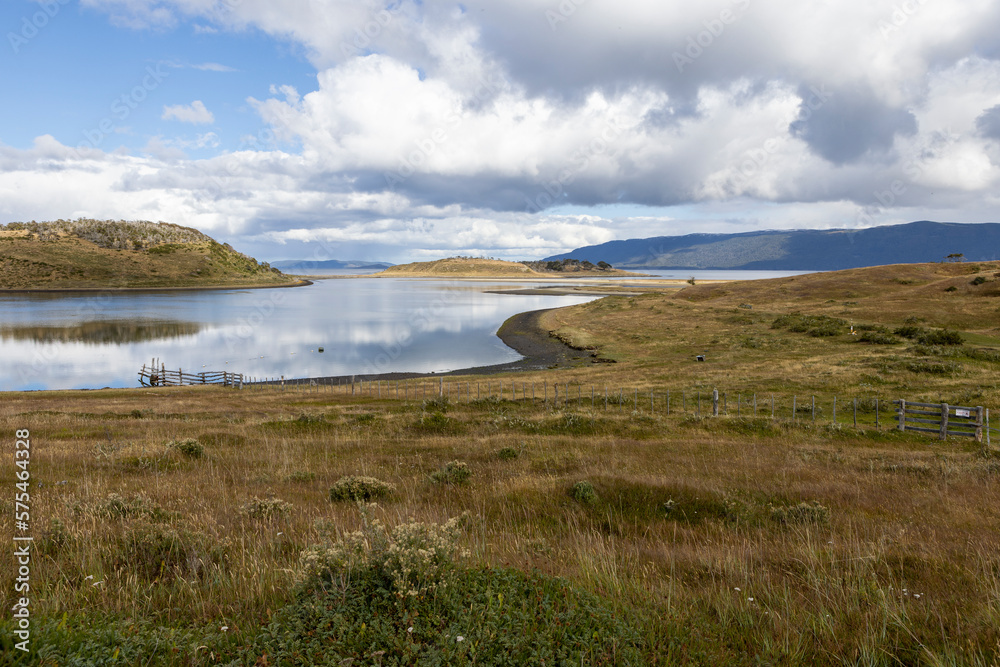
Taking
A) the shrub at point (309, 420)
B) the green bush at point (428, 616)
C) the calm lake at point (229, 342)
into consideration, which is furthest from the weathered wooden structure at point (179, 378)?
the green bush at point (428, 616)

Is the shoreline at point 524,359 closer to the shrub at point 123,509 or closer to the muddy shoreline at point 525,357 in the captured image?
the muddy shoreline at point 525,357

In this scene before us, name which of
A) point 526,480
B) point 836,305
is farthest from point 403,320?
point 526,480

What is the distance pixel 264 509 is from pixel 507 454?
8.28 meters

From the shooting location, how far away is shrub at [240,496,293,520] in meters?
7.26

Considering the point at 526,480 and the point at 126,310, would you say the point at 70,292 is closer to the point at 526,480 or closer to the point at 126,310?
the point at 126,310

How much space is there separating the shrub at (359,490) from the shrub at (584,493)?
12.0 ft

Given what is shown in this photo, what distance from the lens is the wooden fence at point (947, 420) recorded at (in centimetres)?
2061

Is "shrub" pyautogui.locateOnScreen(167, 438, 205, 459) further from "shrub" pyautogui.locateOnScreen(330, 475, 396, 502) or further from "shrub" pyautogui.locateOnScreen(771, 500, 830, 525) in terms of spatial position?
"shrub" pyautogui.locateOnScreen(771, 500, 830, 525)

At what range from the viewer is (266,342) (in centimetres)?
7894

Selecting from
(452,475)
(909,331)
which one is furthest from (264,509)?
(909,331)

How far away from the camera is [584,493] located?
9.64 m

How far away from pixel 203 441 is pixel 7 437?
7.18m

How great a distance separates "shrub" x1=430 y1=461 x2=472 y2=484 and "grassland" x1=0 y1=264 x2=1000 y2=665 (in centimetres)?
6

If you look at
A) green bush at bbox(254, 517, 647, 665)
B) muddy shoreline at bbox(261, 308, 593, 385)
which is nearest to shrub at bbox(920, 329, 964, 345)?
muddy shoreline at bbox(261, 308, 593, 385)
